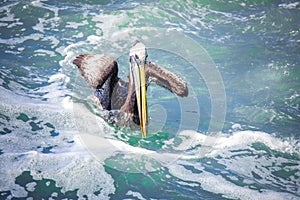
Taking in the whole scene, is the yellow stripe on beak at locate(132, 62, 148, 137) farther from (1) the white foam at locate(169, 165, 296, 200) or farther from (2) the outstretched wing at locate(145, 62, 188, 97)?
(1) the white foam at locate(169, 165, 296, 200)

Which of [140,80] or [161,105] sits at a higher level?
[140,80]

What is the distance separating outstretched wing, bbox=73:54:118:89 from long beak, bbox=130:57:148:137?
48 centimetres

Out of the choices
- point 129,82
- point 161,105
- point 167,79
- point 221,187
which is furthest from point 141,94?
point 161,105

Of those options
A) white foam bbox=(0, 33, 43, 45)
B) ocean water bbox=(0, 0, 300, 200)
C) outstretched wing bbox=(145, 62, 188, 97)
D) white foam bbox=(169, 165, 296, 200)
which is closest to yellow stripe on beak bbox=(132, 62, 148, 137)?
ocean water bbox=(0, 0, 300, 200)

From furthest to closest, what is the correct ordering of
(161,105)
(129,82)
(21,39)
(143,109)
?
(21,39) < (161,105) < (129,82) < (143,109)

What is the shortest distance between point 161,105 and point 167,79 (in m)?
1.45

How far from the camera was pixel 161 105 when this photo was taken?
26.2 feet

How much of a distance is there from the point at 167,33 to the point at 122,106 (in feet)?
15.7

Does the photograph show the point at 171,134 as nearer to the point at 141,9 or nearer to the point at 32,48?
the point at 32,48

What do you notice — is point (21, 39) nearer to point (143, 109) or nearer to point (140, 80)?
point (140, 80)

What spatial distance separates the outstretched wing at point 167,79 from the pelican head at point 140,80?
52 centimetres

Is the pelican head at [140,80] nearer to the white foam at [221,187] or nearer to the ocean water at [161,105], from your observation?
the ocean water at [161,105]

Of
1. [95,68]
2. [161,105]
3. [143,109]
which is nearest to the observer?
[143,109]

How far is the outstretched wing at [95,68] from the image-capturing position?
605 cm
